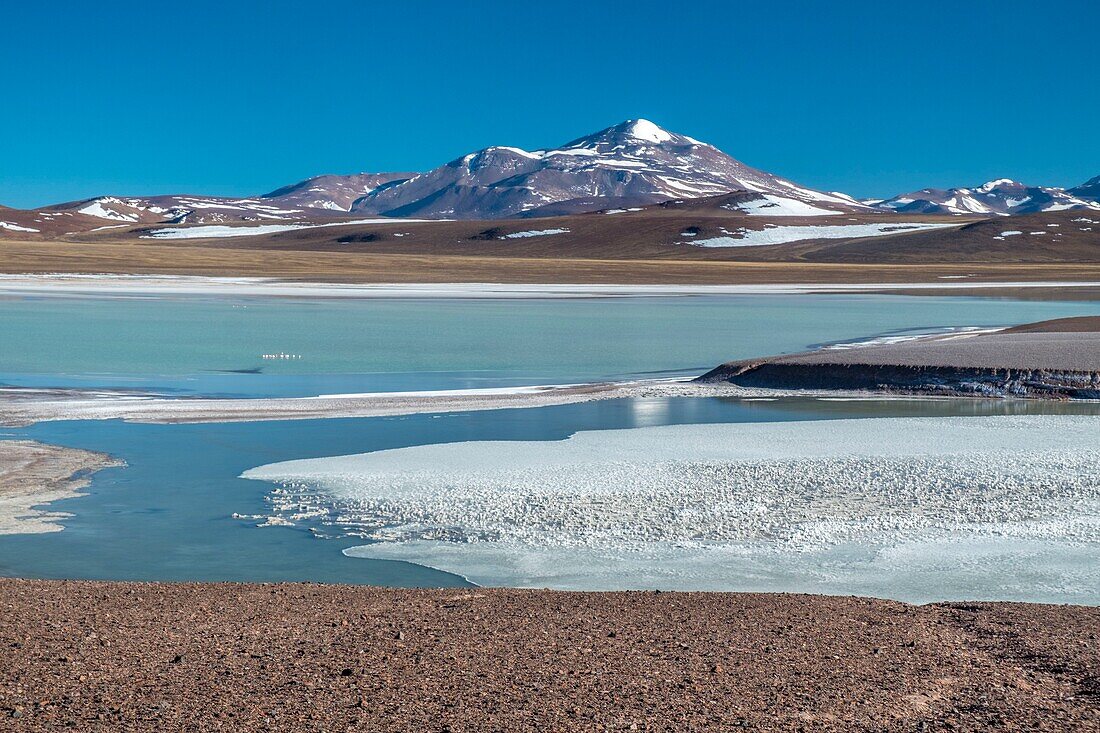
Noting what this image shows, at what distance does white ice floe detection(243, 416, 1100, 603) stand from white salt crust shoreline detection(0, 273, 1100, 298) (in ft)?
138

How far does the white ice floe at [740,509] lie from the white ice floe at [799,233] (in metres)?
122

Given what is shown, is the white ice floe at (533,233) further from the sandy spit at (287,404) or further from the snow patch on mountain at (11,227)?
the sandy spit at (287,404)

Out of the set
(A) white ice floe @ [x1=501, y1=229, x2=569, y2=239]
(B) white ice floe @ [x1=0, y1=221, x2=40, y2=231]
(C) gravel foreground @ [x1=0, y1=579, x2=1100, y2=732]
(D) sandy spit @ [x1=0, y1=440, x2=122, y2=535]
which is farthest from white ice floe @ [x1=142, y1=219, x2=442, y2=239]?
(C) gravel foreground @ [x1=0, y1=579, x2=1100, y2=732]

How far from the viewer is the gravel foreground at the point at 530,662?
538 centimetres

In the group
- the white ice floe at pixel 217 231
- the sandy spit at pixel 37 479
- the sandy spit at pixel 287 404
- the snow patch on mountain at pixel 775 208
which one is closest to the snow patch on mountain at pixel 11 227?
the white ice floe at pixel 217 231

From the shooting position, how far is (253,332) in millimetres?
33812

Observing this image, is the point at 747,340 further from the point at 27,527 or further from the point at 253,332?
the point at 27,527

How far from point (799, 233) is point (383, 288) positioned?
3437 inches

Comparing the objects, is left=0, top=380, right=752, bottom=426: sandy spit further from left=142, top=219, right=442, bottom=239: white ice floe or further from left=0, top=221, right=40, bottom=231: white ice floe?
left=0, top=221, right=40, bottom=231: white ice floe

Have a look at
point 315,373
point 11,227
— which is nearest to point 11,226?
point 11,227

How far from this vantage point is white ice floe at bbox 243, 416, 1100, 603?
353 inches

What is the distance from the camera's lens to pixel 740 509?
1109cm

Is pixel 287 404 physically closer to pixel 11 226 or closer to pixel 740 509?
pixel 740 509

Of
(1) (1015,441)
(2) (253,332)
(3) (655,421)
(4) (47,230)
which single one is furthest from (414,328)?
(4) (47,230)
